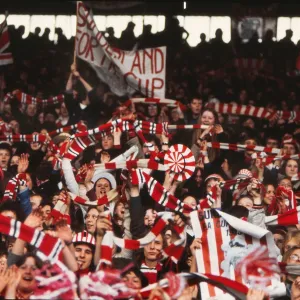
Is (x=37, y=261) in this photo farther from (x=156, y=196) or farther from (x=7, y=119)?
(x=7, y=119)

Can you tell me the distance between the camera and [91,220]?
11.3 metres

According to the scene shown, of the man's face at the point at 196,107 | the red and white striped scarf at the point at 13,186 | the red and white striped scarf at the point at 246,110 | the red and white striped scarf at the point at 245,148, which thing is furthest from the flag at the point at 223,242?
the red and white striped scarf at the point at 246,110

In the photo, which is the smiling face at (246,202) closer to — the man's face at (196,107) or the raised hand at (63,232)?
the raised hand at (63,232)

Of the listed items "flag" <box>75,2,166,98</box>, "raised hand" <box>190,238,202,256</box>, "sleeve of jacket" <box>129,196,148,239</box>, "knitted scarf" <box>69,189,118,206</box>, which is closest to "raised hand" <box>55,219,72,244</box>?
"raised hand" <box>190,238,202,256</box>

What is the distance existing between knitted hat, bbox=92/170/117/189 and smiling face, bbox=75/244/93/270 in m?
2.50

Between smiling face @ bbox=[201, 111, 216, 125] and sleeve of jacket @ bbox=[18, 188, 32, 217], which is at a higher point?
smiling face @ bbox=[201, 111, 216, 125]

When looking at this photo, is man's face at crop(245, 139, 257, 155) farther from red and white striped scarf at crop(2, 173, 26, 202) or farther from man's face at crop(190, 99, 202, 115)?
red and white striped scarf at crop(2, 173, 26, 202)

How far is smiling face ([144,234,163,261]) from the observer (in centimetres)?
1052

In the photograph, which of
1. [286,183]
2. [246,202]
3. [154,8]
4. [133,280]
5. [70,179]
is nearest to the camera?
[133,280]

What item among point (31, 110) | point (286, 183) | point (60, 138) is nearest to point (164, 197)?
point (286, 183)

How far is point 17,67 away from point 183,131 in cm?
709

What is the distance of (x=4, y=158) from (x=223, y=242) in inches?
159

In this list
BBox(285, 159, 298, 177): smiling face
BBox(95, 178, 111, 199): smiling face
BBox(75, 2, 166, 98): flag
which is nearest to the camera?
BBox(95, 178, 111, 199): smiling face

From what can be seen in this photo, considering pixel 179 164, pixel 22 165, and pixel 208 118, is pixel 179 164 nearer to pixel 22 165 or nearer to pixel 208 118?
pixel 22 165
